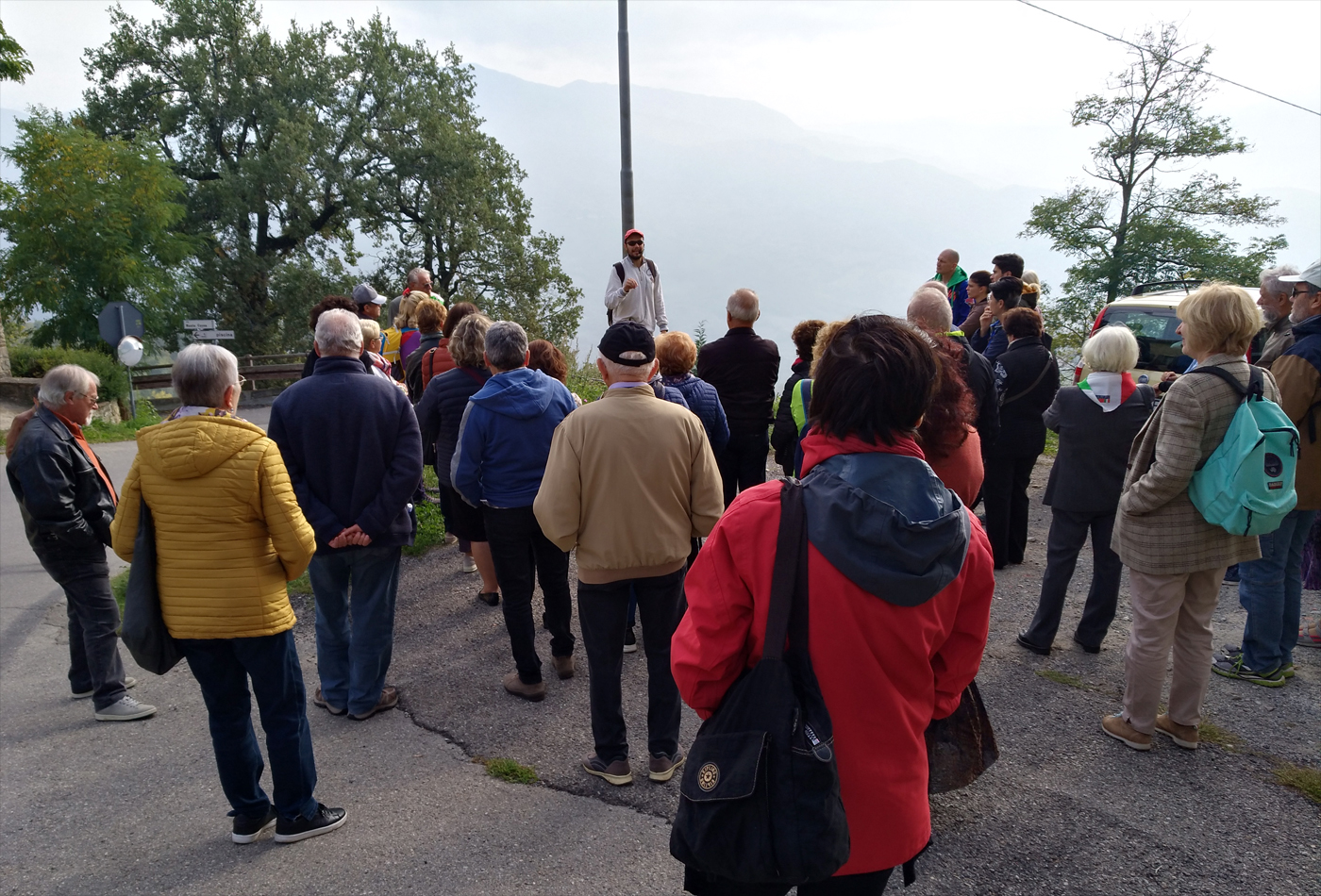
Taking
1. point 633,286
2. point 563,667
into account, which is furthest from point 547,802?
point 633,286

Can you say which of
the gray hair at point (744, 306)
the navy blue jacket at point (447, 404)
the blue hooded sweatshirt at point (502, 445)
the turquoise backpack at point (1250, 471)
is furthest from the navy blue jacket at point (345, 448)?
the turquoise backpack at point (1250, 471)

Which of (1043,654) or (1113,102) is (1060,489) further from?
(1113,102)

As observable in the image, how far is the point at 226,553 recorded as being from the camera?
2980 mm

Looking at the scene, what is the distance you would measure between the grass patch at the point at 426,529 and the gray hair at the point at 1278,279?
5.87 m

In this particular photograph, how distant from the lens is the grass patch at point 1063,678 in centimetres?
430

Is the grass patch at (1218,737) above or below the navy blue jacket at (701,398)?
below

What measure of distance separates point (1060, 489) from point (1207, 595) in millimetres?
1077

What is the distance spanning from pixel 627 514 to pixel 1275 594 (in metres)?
3.59

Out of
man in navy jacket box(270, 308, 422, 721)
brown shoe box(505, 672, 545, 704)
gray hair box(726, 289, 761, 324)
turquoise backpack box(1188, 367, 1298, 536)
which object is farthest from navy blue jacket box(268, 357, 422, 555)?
turquoise backpack box(1188, 367, 1298, 536)

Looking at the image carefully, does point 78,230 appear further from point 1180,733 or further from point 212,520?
point 1180,733

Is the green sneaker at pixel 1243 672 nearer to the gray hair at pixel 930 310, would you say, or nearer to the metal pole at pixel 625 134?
the gray hair at pixel 930 310

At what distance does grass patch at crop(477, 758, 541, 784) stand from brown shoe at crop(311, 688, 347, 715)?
1030 mm

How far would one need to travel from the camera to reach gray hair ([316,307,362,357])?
12.6 feet

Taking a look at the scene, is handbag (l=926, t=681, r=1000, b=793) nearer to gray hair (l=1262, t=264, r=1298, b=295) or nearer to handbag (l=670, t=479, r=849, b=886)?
handbag (l=670, t=479, r=849, b=886)
